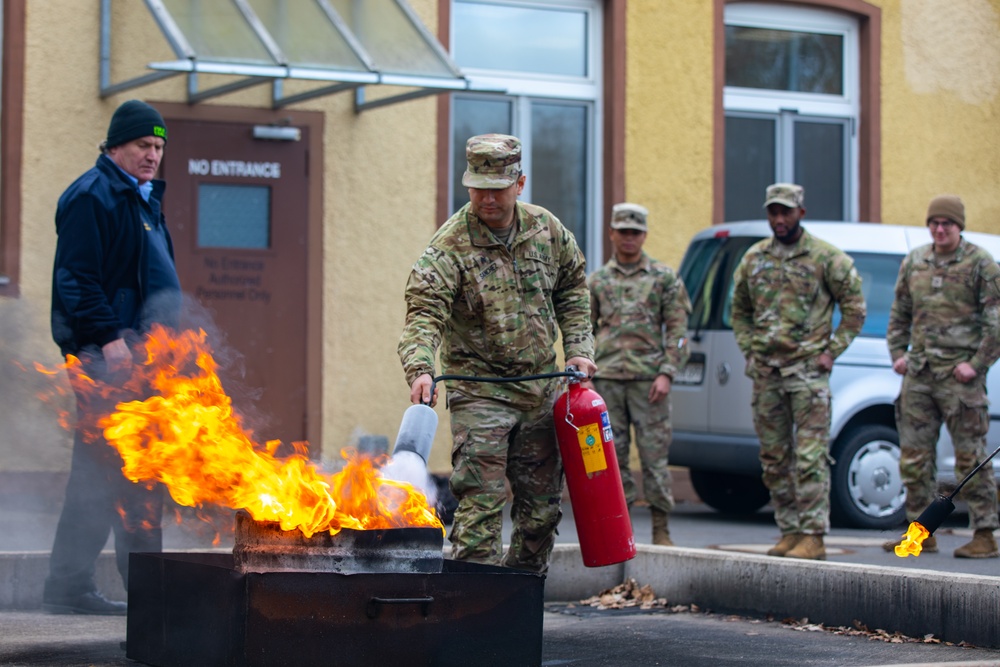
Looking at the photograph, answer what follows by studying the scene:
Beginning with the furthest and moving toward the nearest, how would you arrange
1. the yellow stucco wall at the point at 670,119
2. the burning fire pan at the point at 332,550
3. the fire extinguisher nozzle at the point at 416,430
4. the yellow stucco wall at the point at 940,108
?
the yellow stucco wall at the point at 940,108 → the yellow stucco wall at the point at 670,119 → the fire extinguisher nozzle at the point at 416,430 → the burning fire pan at the point at 332,550

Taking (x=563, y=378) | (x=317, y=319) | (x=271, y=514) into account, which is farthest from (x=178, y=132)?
(x=271, y=514)

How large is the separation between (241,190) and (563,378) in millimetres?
6000

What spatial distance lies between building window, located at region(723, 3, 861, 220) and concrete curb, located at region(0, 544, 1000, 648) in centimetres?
683


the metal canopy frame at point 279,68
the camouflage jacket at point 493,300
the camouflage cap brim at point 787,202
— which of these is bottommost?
the camouflage jacket at point 493,300

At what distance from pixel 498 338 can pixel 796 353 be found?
3257 millimetres

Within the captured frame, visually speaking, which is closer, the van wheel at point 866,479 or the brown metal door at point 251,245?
the van wheel at point 866,479

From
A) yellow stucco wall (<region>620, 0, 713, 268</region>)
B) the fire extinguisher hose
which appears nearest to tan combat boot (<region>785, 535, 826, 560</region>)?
the fire extinguisher hose

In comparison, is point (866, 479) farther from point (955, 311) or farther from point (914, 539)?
point (914, 539)

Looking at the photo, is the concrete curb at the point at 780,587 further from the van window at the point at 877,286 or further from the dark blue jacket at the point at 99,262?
the van window at the point at 877,286

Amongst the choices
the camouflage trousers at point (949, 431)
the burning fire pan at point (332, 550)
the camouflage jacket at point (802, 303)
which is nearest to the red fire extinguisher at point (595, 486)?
the burning fire pan at point (332, 550)

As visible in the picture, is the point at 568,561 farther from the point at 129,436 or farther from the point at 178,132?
the point at 178,132

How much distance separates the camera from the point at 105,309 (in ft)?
22.4

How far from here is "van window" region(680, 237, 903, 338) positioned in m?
11.6

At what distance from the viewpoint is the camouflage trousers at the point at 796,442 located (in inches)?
354
